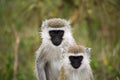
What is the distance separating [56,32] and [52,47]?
290 mm

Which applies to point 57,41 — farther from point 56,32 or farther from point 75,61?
point 75,61

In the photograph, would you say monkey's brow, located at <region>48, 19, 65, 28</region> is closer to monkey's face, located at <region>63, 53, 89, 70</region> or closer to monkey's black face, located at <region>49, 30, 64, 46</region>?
monkey's black face, located at <region>49, 30, 64, 46</region>

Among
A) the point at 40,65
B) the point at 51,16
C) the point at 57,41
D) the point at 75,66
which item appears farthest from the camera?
the point at 51,16

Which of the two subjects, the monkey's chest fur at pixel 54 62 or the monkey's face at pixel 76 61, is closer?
the monkey's face at pixel 76 61

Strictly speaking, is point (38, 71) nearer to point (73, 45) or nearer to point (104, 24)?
point (73, 45)

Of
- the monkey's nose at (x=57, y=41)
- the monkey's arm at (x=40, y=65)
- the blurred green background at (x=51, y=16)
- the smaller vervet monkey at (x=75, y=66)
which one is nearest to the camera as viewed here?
the smaller vervet monkey at (x=75, y=66)

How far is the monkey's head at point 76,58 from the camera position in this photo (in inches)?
531

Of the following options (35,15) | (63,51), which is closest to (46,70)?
(63,51)

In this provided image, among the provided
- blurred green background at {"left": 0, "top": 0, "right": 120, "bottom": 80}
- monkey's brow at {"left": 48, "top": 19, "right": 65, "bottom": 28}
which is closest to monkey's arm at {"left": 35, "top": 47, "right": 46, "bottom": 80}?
monkey's brow at {"left": 48, "top": 19, "right": 65, "bottom": 28}

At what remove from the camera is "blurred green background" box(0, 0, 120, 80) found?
18.1 meters

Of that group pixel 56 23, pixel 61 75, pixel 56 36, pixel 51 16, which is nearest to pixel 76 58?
pixel 61 75

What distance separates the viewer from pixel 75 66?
13.5 metres

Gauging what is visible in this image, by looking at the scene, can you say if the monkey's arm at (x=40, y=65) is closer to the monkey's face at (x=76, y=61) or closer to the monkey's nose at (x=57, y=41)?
the monkey's nose at (x=57, y=41)

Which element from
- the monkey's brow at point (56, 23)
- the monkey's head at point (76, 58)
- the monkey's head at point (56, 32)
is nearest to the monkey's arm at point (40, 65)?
the monkey's head at point (56, 32)
